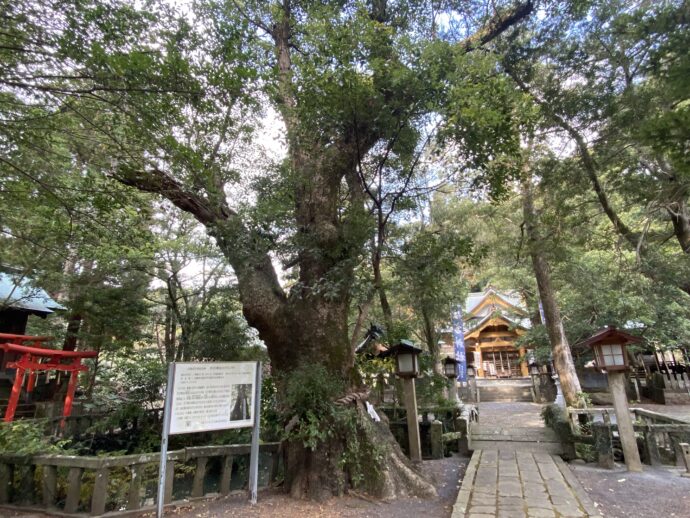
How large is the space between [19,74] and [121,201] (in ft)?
6.77

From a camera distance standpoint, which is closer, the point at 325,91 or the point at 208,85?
the point at 208,85

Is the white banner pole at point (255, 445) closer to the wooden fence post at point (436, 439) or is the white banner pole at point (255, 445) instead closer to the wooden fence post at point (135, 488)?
the wooden fence post at point (135, 488)

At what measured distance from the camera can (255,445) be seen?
485cm

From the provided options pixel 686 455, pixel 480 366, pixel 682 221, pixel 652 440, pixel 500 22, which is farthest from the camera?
pixel 480 366

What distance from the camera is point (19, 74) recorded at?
337cm

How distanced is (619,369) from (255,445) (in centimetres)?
582

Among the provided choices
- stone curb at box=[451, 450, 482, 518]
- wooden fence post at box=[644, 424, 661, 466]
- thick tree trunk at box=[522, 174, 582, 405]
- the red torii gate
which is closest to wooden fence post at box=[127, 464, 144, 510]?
stone curb at box=[451, 450, 482, 518]

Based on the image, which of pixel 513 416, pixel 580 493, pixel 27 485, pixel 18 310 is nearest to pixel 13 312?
pixel 18 310

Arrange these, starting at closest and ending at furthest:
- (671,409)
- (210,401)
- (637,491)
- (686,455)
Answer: (210,401)
(637,491)
(686,455)
(671,409)

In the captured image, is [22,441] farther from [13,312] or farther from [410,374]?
[13,312]

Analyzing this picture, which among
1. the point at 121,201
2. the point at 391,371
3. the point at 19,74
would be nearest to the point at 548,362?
the point at 391,371

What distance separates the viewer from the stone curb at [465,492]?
4052 millimetres

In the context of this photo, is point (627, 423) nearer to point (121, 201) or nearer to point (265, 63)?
point (265, 63)

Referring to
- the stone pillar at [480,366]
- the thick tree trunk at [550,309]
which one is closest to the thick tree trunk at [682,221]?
the thick tree trunk at [550,309]
